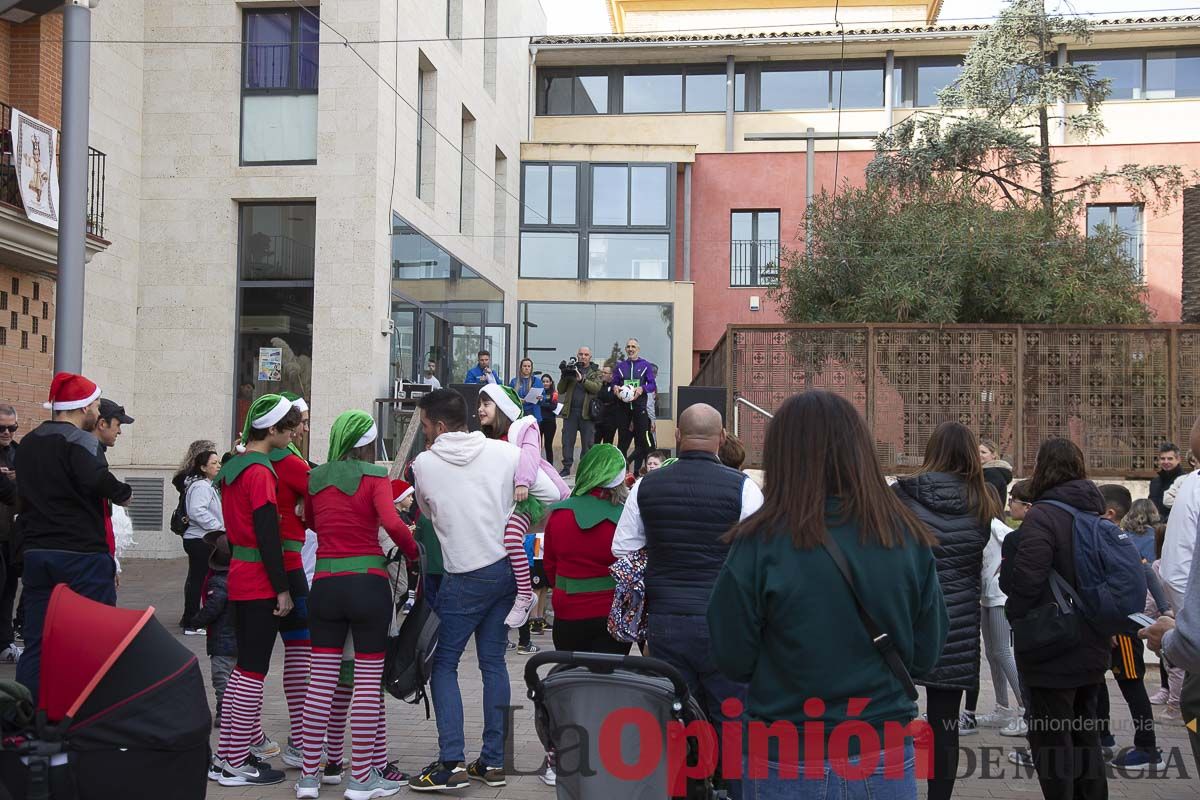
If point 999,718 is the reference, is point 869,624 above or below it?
above

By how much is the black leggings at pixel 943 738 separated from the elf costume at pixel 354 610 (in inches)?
105

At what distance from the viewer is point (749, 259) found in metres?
29.5

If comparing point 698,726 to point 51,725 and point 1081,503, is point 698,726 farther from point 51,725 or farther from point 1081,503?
point 1081,503

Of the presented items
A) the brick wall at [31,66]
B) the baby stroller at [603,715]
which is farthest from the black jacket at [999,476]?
the brick wall at [31,66]

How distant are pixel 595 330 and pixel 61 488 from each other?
2231 centimetres

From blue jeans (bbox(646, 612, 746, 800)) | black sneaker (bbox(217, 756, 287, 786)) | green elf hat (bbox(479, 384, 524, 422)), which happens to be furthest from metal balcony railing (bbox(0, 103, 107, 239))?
blue jeans (bbox(646, 612, 746, 800))

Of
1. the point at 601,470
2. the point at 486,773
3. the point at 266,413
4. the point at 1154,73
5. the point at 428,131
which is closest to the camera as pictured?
the point at 601,470

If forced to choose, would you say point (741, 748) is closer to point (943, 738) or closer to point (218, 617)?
point (943, 738)

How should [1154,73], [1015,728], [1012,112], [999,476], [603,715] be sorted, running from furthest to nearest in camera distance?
[1154,73]
[1012,112]
[999,476]
[1015,728]
[603,715]

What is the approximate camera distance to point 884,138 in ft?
76.2

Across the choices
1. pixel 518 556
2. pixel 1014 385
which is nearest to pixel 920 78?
pixel 1014 385

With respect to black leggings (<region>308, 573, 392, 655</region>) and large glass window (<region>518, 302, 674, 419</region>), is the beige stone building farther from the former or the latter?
black leggings (<region>308, 573, 392, 655</region>)

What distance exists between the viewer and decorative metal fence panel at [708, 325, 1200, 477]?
1505 centimetres

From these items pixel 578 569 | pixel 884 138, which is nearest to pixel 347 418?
pixel 578 569
